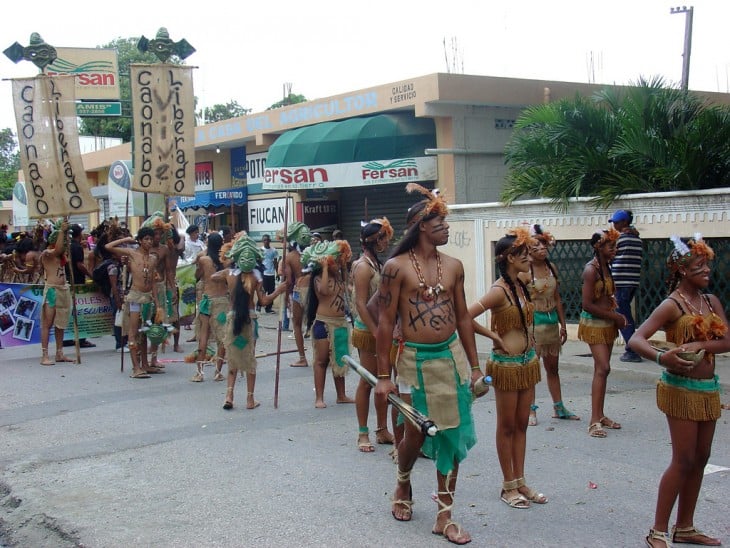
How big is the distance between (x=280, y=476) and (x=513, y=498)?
1844 mm

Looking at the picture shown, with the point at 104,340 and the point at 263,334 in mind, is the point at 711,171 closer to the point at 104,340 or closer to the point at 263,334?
the point at 263,334

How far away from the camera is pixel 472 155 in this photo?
19.0 meters

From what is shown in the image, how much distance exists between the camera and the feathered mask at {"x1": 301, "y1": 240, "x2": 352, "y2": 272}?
873 cm

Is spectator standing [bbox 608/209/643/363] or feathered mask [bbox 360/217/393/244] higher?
feathered mask [bbox 360/217/393/244]

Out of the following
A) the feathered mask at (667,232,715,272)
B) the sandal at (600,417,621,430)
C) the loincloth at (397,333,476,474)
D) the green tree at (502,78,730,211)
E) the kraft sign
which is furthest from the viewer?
the kraft sign

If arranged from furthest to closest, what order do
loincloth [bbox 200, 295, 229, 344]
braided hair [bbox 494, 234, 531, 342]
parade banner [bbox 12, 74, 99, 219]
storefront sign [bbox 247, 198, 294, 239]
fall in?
1. storefront sign [bbox 247, 198, 294, 239]
2. parade banner [bbox 12, 74, 99, 219]
3. loincloth [bbox 200, 295, 229, 344]
4. braided hair [bbox 494, 234, 531, 342]

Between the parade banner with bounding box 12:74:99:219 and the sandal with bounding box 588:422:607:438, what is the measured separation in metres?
8.30

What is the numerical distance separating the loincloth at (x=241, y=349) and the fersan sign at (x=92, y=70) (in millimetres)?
20739

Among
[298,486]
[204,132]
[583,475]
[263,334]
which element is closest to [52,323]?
[263,334]

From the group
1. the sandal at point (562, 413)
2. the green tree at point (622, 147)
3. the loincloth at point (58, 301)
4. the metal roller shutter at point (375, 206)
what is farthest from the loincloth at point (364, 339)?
the metal roller shutter at point (375, 206)

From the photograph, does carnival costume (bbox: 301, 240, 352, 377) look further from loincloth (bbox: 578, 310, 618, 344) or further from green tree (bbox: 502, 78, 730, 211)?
green tree (bbox: 502, 78, 730, 211)

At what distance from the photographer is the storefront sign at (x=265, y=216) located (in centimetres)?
2532

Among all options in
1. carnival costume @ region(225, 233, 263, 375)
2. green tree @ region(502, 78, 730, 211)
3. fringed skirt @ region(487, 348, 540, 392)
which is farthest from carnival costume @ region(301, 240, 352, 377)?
green tree @ region(502, 78, 730, 211)

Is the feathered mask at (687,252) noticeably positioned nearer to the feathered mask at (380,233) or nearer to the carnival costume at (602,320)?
the carnival costume at (602,320)
